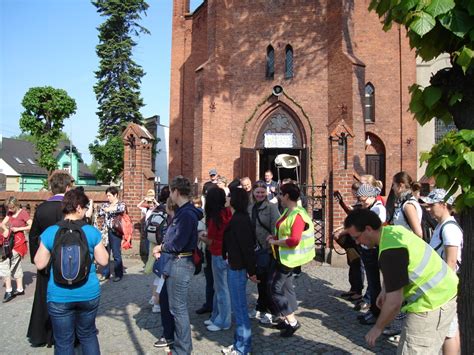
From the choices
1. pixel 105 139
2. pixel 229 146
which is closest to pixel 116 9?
pixel 105 139

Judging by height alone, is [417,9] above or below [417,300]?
above

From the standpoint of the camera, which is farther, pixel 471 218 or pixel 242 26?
pixel 242 26

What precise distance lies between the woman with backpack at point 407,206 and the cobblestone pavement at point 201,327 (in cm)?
142

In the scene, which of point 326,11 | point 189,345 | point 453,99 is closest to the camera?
point 453,99

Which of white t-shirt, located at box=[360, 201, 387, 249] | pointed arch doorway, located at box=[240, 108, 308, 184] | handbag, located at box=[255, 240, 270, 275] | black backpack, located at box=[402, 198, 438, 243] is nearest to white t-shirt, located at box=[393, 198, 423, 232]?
black backpack, located at box=[402, 198, 438, 243]

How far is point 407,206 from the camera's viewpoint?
15.2ft

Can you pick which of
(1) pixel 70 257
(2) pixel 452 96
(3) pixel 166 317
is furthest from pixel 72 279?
(2) pixel 452 96

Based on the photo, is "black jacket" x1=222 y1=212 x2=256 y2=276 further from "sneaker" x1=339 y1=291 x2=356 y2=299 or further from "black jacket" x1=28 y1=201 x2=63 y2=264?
"sneaker" x1=339 y1=291 x2=356 y2=299

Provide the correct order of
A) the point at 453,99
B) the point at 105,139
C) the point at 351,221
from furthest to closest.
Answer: the point at 105,139, the point at 351,221, the point at 453,99

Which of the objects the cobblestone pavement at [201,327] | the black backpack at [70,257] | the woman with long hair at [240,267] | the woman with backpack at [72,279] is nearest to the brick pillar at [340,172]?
the cobblestone pavement at [201,327]

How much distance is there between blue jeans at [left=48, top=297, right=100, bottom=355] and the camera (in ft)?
10.7

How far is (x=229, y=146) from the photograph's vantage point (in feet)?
54.4

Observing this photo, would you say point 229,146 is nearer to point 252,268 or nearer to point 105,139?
point 252,268

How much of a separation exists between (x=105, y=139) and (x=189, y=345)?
2842 cm
